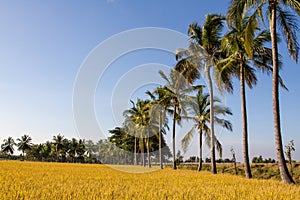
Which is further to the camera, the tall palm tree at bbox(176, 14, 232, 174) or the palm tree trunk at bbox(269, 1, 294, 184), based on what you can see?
the tall palm tree at bbox(176, 14, 232, 174)

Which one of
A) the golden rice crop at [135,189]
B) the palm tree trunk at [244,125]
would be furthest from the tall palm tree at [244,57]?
the golden rice crop at [135,189]

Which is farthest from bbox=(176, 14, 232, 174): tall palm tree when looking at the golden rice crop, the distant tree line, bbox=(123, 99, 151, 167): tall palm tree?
the distant tree line

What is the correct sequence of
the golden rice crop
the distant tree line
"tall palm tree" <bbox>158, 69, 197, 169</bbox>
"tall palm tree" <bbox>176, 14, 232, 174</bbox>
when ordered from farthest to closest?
1. the distant tree line
2. "tall palm tree" <bbox>158, 69, 197, 169</bbox>
3. "tall palm tree" <bbox>176, 14, 232, 174</bbox>
4. the golden rice crop

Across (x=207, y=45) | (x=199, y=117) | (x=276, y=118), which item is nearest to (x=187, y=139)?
(x=199, y=117)

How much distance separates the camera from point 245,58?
1850 cm

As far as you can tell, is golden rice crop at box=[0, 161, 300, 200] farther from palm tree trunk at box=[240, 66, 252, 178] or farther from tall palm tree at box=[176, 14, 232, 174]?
tall palm tree at box=[176, 14, 232, 174]

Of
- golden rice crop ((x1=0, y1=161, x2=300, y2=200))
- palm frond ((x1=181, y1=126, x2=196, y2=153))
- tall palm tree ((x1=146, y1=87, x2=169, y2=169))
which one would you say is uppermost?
tall palm tree ((x1=146, y1=87, x2=169, y2=169))

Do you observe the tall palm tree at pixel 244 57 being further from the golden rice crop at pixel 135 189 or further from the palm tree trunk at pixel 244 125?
the golden rice crop at pixel 135 189

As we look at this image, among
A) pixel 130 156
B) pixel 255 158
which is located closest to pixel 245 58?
pixel 255 158

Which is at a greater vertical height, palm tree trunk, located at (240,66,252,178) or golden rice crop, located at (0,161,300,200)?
palm tree trunk, located at (240,66,252,178)

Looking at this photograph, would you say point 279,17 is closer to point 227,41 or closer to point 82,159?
point 227,41

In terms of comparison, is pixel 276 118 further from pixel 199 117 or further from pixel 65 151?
pixel 65 151

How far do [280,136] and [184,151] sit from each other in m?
17.2

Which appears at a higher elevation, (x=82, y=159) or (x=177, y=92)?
(x=177, y=92)
